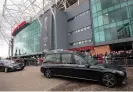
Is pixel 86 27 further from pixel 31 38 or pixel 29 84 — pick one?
pixel 29 84

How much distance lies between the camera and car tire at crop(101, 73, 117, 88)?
21.8 ft

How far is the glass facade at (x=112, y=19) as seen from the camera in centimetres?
2386

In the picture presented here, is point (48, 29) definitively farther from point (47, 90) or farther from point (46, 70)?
point (47, 90)

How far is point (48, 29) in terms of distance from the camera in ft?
140

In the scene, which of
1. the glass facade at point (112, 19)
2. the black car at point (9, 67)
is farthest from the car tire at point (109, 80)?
the glass facade at point (112, 19)

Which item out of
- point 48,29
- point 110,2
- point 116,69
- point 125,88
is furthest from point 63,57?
point 48,29

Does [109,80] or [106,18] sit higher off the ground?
[106,18]

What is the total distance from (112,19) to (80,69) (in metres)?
21.1

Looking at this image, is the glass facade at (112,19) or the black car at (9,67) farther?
the glass facade at (112,19)

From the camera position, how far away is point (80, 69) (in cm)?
770

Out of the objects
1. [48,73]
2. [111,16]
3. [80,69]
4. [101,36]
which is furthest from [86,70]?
[101,36]

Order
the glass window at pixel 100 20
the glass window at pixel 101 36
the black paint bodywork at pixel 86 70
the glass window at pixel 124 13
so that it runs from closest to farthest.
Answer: the black paint bodywork at pixel 86 70
the glass window at pixel 124 13
the glass window at pixel 101 36
the glass window at pixel 100 20

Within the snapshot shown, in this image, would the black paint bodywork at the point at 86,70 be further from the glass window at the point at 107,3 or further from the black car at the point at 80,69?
the glass window at the point at 107,3

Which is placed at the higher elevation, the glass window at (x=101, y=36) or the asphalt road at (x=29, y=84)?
the glass window at (x=101, y=36)
